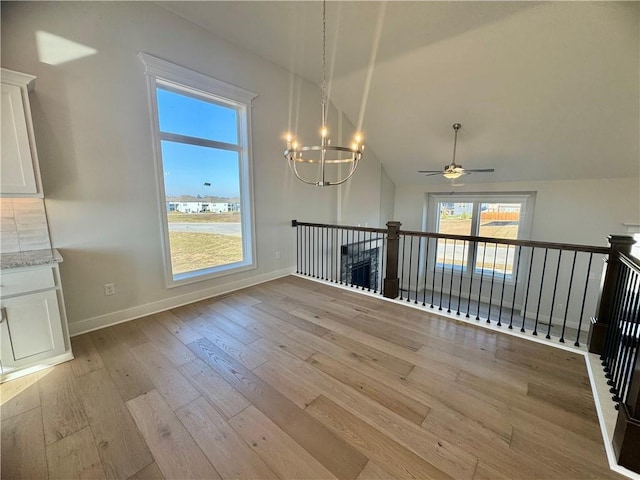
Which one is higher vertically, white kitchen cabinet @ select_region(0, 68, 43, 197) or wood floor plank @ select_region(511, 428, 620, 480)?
white kitchen cabinet @ select_region(0, 68, 43, 197)

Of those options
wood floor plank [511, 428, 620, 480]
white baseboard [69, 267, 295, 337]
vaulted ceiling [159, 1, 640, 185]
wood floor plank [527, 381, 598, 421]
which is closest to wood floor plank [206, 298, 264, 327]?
white baseboard [69, 267, 295, 337]

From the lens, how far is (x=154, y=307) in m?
3.10

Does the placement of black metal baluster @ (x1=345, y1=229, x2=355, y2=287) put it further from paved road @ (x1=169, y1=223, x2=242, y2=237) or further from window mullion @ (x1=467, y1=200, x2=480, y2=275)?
window mullion @ (x1=467, y1=200, x2=480, y2=275)

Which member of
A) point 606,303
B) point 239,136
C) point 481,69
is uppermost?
point 481,69

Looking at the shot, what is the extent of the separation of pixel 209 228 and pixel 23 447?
260 cm

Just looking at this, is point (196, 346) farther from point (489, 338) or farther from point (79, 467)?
point (489, 338)

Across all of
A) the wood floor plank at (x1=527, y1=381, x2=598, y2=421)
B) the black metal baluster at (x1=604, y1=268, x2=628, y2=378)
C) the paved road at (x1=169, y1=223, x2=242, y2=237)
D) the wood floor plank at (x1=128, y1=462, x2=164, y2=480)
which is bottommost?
the wood floor plank at (x1=128, y1=462, x2=164, y2=480)

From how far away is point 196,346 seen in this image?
94.0 inches

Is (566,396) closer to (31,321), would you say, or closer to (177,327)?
(177,327)

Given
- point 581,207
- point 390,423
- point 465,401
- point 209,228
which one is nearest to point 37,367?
point 209,228

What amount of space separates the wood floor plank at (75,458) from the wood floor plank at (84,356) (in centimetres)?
74

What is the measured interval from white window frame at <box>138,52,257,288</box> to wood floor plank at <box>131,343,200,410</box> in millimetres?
1073

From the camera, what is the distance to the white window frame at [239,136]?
2.93 m

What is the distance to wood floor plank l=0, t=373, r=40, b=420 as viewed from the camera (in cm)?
Answer: 167
